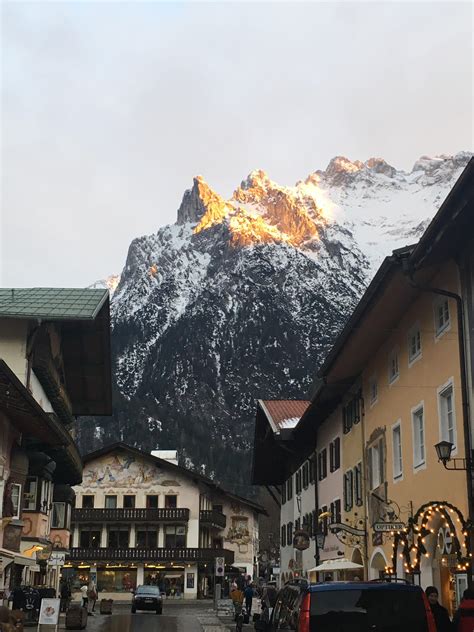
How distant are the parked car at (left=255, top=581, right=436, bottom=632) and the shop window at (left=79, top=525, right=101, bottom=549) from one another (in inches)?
2611

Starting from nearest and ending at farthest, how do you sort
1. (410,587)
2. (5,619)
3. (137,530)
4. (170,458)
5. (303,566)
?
(410,587)
(5,619)
(303,566)
(137,530)
(170,458)

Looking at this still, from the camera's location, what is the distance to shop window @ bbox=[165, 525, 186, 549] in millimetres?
72812

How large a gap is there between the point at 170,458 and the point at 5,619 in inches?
2965

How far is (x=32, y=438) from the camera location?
27469 mm

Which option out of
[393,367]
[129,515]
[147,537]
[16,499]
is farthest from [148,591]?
[393,367]

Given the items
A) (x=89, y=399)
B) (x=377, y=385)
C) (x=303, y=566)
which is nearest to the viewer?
(x=377, y=385)

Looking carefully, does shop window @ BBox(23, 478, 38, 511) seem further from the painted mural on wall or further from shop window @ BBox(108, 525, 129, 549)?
shop window @ BBox(108, 525, 129, 549)

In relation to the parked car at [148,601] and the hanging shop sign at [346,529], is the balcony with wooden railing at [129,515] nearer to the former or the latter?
the parked car at [148,601]

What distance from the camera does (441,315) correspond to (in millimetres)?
19344

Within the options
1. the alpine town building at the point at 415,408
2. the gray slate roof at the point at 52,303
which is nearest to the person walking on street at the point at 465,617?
the alpine town building at the point at 415,408

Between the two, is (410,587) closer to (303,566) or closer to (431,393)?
(431,393)

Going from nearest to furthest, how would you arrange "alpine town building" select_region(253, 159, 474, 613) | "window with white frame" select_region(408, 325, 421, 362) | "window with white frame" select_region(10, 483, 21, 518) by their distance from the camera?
"alpine town building" select_region(253, 159, 474, 613) → "window with white frame" select_region(408, 325, 421, 362) → "window with white frame" select_region(10, 483, 21, 518)

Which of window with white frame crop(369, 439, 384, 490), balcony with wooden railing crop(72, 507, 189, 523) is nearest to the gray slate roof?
window with white frame crop(369, 439, 384, 490)

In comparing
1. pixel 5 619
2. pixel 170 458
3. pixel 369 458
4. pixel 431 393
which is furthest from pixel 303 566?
pixel 170 458
